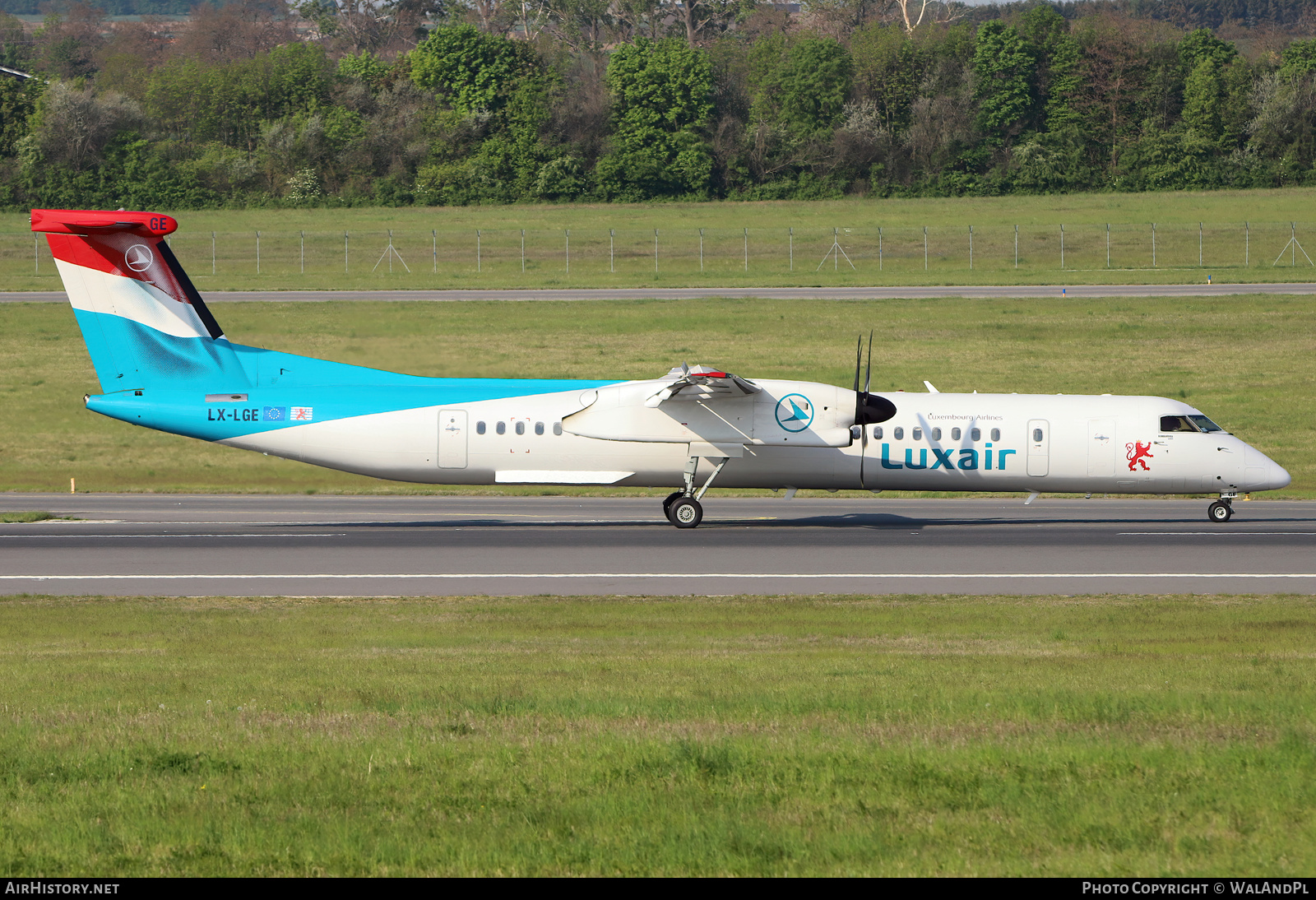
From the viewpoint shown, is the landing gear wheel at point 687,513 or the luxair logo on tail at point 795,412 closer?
the luxair logo on tail at point 795,412

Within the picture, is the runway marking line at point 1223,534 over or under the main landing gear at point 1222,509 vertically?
under

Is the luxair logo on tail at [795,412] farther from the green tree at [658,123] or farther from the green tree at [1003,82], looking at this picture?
the green tree at [1003,82]

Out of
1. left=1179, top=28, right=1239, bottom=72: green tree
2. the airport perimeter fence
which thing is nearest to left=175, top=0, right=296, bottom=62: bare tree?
Result: the airport perimeter fence

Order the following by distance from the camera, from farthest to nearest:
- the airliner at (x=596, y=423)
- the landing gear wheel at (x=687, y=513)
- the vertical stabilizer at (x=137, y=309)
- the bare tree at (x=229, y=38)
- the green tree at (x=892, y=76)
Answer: the bare tree at (x=229, y=38) < the green tree at (x=892, y=76) < the landing gear wheel at (x=687, y=513) < the airliner at (x=596, y=423) < the vertical stabilizer at (x=137, y=309)

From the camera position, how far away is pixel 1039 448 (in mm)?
28078

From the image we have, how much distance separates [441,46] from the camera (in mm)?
100938

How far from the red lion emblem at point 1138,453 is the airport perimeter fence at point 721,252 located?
1639 inches

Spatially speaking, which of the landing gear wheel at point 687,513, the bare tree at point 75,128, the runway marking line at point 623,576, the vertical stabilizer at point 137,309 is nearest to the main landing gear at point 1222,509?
the runway marking line at point 623,576

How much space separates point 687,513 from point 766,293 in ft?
119

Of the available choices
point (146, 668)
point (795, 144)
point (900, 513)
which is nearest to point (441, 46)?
point (795, 144)

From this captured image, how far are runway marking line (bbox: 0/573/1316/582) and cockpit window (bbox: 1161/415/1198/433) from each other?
21.2 ft

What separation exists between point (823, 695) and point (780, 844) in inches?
183

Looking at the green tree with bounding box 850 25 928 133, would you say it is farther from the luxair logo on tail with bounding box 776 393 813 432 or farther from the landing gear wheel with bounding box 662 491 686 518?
the luxair logo on tail with bounding box 776 393 813 432

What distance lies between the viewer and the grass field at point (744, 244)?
228ft
